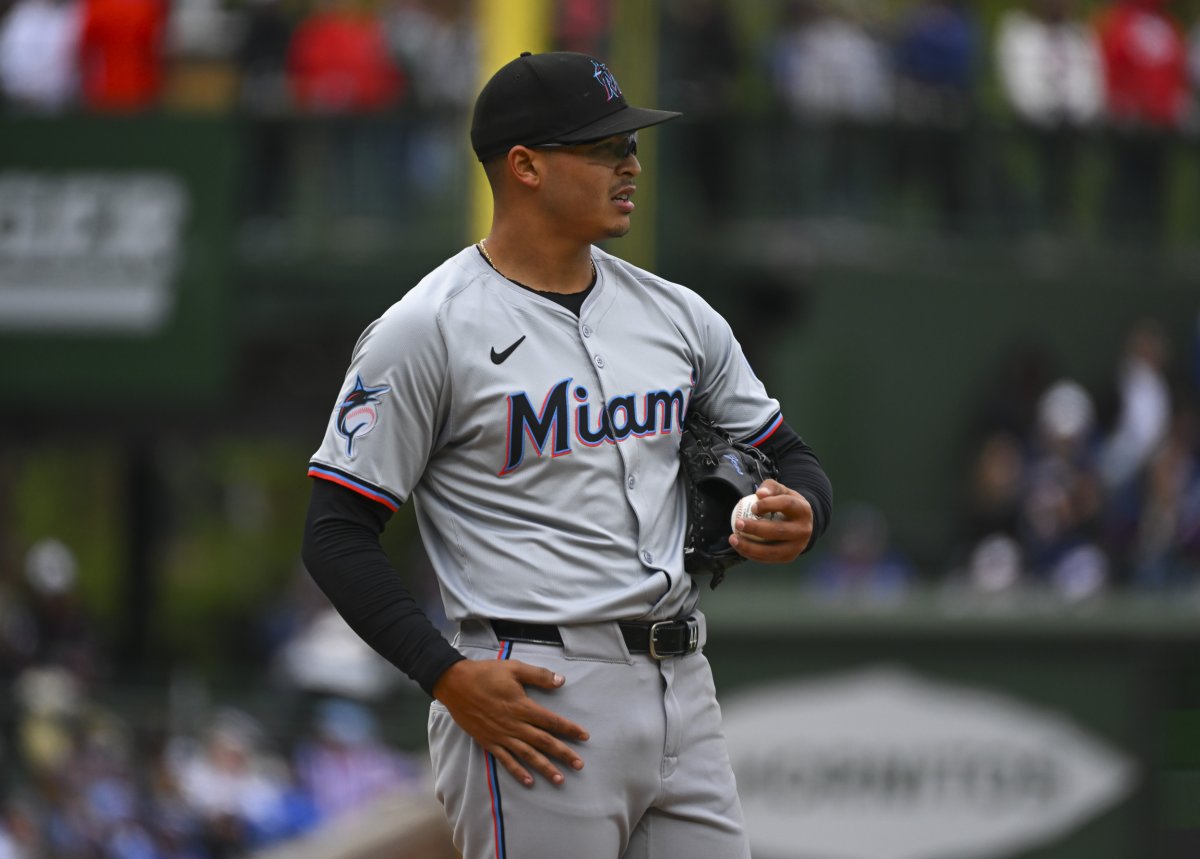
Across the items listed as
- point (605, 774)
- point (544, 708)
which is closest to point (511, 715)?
point (544, 708)

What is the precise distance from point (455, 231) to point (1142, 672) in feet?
21.7

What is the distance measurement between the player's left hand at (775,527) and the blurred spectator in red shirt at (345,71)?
10353 millimetres

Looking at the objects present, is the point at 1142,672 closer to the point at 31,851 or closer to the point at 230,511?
the point at 31,851

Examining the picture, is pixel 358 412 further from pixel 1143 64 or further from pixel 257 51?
pixel 1143 64

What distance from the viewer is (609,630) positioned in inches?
119

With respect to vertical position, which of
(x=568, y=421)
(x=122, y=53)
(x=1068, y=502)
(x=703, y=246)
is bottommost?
(x=1068, y=502)

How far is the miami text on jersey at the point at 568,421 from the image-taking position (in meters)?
3.02

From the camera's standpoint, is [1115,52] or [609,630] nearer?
[609,630]

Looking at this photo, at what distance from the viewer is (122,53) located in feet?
43.3

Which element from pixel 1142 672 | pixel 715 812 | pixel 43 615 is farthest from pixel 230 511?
pixel 715 812

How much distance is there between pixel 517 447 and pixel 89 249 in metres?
11.4

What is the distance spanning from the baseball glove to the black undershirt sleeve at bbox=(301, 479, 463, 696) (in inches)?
17.0

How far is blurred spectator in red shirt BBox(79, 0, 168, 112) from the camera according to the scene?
1270cm

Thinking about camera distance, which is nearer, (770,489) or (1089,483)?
(770,489)
